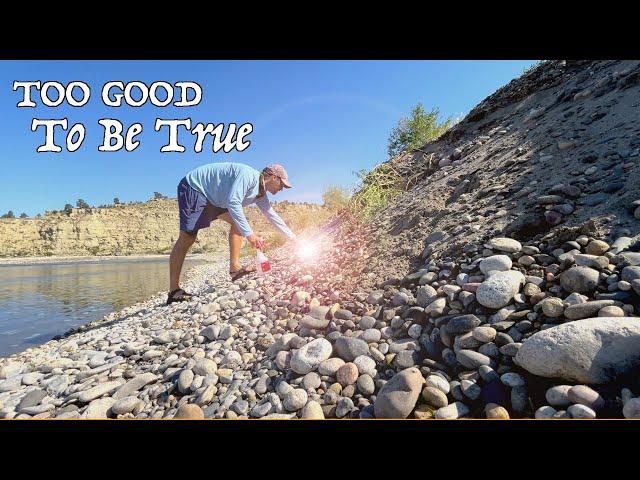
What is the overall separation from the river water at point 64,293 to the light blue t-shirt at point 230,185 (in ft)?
6.20

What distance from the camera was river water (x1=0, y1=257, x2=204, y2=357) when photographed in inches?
122

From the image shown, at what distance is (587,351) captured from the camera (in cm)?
104

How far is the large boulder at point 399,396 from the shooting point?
115 centimetres

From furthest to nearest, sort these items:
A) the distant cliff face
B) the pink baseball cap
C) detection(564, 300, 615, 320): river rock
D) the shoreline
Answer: the shoreline
the distant cliff face
the pink baseball cap
detection(564, 300, 615, 320): river rock

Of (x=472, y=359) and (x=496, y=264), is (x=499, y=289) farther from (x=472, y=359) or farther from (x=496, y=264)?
(x=472, y=359)

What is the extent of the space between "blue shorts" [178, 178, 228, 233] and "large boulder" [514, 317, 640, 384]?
240 centimetres

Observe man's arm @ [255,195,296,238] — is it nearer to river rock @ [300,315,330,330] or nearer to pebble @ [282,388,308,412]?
river rock @ [300,315,330,330]

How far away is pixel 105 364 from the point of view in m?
1.89

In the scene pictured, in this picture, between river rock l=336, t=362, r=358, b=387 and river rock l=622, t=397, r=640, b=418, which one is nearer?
river rock l=622, t=397, r=640, b=418

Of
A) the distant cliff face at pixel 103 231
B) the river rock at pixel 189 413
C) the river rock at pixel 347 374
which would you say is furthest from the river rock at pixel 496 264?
the distant cliff face at pixel 103 231

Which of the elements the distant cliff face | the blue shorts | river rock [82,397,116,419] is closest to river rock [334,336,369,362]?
river rock [82,397,116,419]

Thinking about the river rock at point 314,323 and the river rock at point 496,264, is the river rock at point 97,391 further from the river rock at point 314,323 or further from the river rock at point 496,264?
the river rock at point 496,264
